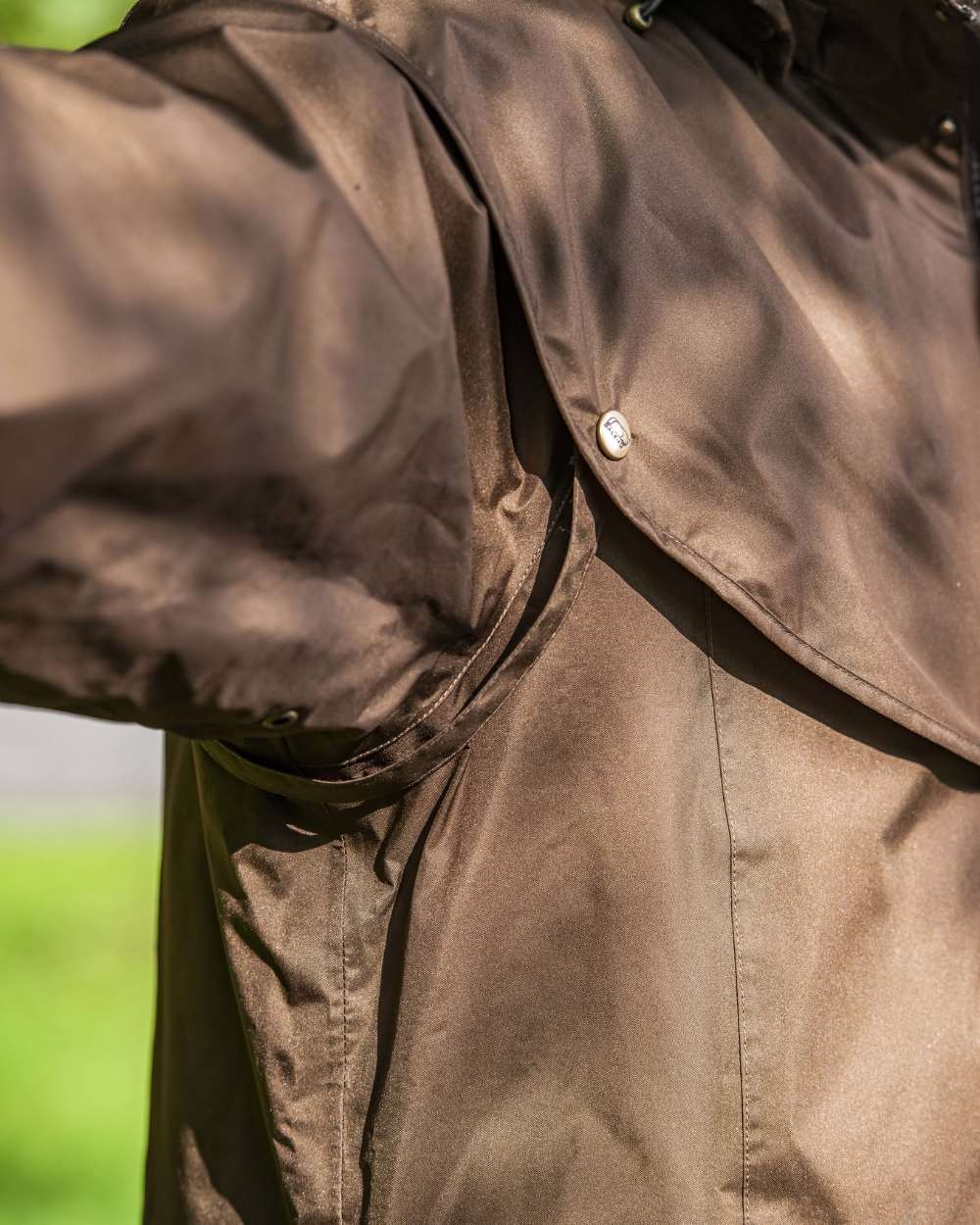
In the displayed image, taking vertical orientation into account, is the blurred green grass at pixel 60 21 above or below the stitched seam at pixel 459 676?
below

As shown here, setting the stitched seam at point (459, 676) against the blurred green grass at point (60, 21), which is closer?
the stitched seam at point (459, 676)

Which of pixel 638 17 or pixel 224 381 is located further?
pixel 638 17

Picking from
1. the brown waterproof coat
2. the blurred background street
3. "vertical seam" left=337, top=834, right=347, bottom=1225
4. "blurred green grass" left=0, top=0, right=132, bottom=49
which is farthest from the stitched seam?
"blurred green grass" left=0, top=0, right=132, bottom=49

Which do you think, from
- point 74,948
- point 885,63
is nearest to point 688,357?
point 885,63

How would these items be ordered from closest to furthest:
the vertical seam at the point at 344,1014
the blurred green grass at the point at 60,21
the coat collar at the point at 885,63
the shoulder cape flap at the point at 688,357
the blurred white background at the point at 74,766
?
1. the shoulder cape flap at the point at 688,357
2. the vertical seam at the point at 344,1014
3. the coat collar at the point at 885,63
4. the blurred green grass at the point at 60,21
5. the blurred white background at the point at 74,766

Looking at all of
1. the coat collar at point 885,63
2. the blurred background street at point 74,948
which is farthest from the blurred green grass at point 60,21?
the coat collar at point 885,63

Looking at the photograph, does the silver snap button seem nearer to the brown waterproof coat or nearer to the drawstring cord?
the brown waterproof coat

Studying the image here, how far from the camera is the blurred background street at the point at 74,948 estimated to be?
3.31 m

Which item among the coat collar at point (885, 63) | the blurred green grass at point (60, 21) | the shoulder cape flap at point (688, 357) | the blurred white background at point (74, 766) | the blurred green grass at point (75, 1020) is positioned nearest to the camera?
the shoulder cape flap at point (688, 357)

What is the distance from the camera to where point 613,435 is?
94 cm

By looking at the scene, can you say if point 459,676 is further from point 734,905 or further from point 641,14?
point 641,14

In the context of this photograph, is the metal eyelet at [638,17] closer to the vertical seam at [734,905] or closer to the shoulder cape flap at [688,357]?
the shoulder cape flap at [688,357]

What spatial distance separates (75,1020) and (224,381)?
3678mm

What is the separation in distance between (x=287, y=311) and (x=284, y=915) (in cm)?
51
